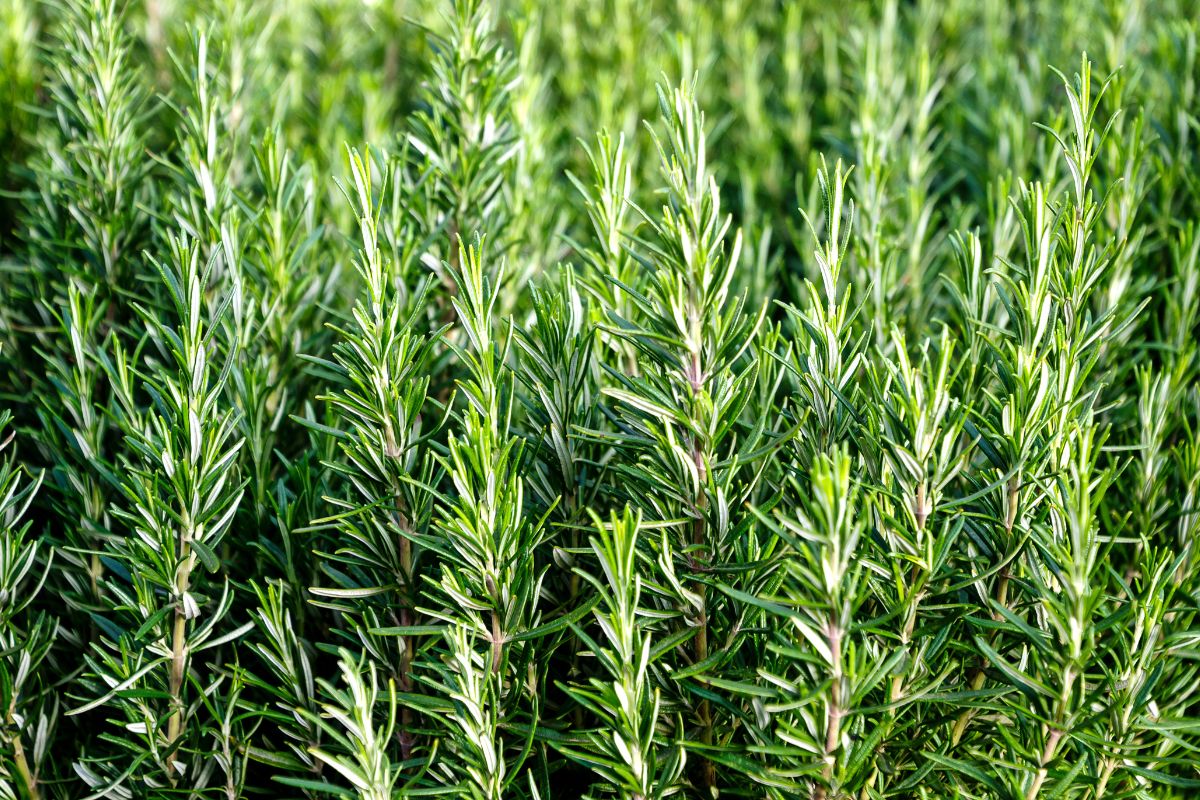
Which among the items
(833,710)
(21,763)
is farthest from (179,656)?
(833,710)

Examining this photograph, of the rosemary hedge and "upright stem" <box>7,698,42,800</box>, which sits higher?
the rosemary hedge

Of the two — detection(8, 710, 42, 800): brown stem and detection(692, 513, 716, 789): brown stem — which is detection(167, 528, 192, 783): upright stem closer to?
detection(8, 710, 42, 800): brown stem

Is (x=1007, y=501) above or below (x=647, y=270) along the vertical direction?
Answer: below

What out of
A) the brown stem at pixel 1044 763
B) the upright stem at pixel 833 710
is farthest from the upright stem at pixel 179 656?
the brown stem at pixel 1044 763

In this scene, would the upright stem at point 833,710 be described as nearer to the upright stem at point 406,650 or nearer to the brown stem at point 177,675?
the upright stem at point 406,650

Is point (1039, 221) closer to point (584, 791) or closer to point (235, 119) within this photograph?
point (584, 791)

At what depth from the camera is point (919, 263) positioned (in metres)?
1.62

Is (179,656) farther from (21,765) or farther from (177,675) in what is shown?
(21,765)

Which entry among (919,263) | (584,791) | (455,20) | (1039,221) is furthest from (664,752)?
(455,20)

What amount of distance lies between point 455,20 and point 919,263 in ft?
2.73

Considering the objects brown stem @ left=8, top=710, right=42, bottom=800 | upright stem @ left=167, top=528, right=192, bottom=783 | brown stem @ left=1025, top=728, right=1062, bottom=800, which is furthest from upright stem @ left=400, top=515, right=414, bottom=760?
brown stem @ left=1025, top=728, right=1062, bottom=800

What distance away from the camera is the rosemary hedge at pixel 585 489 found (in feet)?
3.17

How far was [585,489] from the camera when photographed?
3.87 feet

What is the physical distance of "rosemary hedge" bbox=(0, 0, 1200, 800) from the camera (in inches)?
38.0
